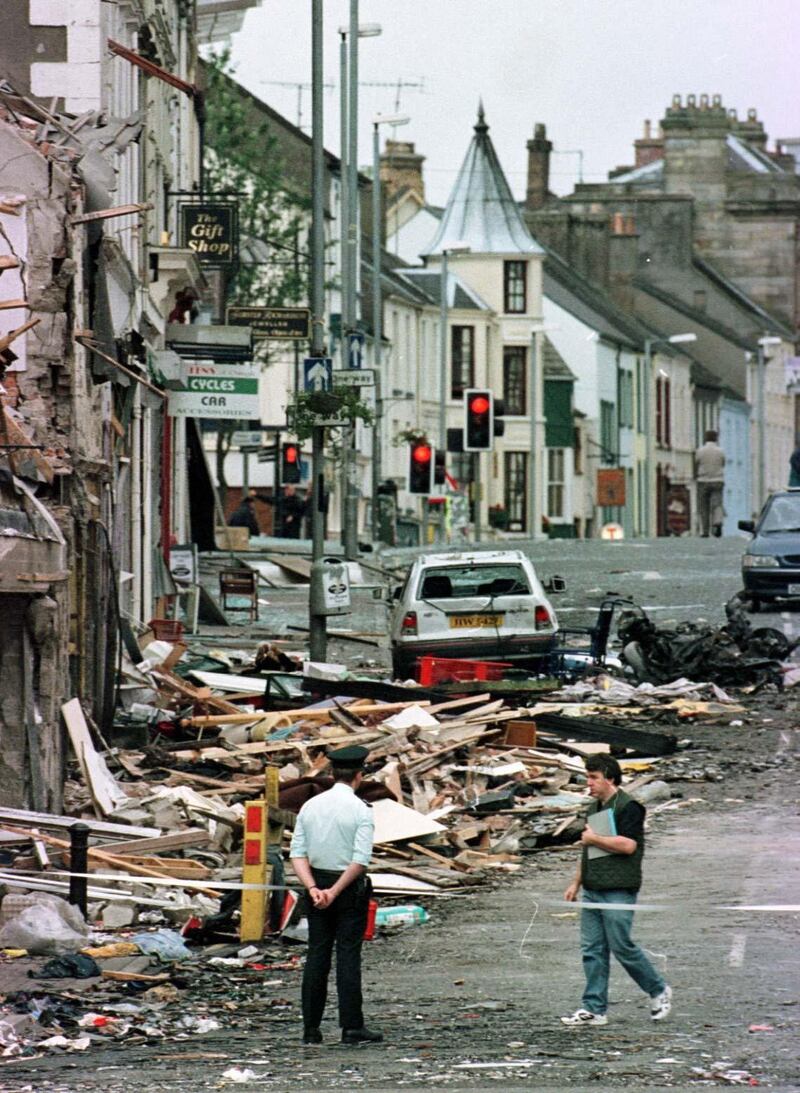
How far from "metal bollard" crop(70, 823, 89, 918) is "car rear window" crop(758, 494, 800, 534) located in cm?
2252

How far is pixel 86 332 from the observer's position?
19484 millimetres

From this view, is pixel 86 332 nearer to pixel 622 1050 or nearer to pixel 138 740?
pixel 138 740

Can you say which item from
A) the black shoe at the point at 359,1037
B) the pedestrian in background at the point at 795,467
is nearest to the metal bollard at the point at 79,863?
the black shoe at the point at 359,1037

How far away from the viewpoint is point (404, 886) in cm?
1505

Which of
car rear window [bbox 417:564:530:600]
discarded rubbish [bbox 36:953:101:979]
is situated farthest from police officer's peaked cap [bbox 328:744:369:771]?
car rear window [bbox 417:564:530:600]

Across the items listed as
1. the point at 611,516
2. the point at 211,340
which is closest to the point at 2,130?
the point at 211,340

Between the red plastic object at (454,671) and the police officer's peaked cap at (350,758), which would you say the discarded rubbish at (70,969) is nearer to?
the police officer's peaked cap at (350,758)

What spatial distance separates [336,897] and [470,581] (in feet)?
55.7

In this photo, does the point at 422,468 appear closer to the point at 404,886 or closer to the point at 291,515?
the point at 291,515

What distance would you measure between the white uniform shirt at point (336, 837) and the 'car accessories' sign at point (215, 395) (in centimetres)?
2155

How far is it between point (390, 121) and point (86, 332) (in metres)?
38.0

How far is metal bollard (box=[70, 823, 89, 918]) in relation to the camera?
1361 centimetres

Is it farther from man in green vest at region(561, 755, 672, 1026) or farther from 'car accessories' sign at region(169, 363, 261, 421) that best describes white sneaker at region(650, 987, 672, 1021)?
'car accessories' sign at region(169, 363, 261, 421)

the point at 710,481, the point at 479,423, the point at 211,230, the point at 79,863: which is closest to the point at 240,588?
the point at 211,230
